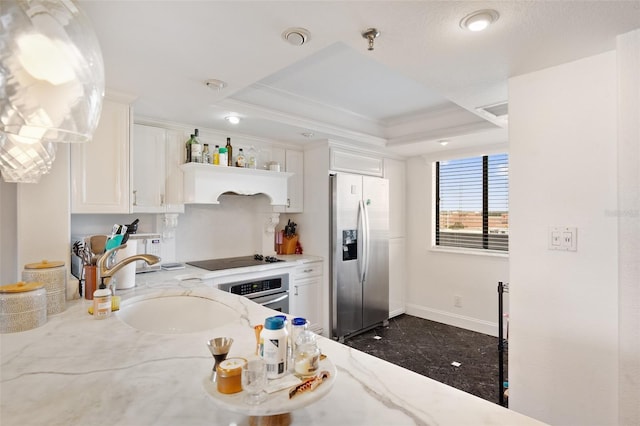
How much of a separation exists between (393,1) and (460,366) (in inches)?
113

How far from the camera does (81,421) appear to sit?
2.47 ft

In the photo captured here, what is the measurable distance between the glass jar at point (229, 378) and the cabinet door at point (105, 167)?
6.18 feet

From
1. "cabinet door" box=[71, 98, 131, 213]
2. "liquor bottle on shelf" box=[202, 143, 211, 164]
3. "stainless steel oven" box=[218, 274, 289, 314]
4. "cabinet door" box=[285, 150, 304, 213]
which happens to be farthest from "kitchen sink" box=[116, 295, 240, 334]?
"cabinet door" box=[285, 150, 304, 213]

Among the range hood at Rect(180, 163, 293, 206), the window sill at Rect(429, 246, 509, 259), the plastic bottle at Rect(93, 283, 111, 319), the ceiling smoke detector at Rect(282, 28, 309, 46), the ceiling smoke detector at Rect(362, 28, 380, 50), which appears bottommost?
the window sill at Rect(429, 246, 509, 259)

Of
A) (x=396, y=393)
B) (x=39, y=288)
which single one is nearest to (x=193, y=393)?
(x=396, y=393)

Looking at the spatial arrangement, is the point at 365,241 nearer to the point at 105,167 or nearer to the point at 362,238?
the point at 362,238

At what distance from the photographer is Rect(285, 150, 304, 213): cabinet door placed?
360 cm


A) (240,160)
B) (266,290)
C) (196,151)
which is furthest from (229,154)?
(266,290)

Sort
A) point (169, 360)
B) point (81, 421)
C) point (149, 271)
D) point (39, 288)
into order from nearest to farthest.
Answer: point (81, 421)
point (169, 360)
point (39, 288)
point (149, 271)

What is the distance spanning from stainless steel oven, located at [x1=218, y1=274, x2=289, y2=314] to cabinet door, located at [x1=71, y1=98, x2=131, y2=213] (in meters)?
1.06

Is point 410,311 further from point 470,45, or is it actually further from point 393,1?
point 393,1

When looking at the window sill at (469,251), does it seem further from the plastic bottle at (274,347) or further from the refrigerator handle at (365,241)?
the plastic bottle at (274,347)

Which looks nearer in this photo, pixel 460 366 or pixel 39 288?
pixel 39 288

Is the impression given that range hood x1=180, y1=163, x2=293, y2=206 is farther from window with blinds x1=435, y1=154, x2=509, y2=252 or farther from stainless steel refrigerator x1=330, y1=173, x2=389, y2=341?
window with blinds x1=435, y1=154, x2=509, y2=252
